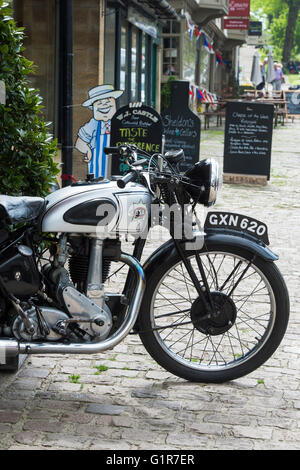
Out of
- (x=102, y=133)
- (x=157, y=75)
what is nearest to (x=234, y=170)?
(x=102, y=133)

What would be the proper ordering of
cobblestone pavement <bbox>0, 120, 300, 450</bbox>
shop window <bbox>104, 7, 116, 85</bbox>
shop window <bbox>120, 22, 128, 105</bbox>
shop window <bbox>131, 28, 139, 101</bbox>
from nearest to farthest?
cobblestone pavement <bbox>0, 120, 300, 450</bbox>
shop window <bbox>104, 7, 116, 85</bbox>
shop window <bbox>120, 22, 128, 105</bbox>
shop window <bbox>131, 28, 139, 101</bbox>

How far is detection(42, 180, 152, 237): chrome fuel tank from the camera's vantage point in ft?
12.2

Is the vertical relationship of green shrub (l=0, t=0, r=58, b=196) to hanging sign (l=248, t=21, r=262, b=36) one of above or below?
below

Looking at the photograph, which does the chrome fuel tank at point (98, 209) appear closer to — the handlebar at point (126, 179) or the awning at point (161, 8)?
the handlebar at point (126, 179)

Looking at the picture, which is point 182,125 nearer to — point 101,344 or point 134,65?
point 134,65

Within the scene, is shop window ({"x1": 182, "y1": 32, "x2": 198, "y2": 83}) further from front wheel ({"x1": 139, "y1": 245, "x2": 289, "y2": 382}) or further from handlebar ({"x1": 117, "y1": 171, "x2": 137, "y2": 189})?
handlebar ({"x1": 117, "y1": 171, "x2": 137, "y2": 189})

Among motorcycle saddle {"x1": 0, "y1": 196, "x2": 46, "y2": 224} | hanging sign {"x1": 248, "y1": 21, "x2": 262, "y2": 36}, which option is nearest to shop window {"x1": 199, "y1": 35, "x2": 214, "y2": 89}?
hanging sign {"x1": 248, "y1": 21, "x2": 262, "y2": 36}

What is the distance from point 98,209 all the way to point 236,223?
830mm

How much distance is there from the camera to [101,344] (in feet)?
12.5

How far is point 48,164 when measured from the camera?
473cm

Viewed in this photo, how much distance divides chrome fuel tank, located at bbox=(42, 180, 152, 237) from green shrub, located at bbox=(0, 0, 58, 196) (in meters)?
0.79

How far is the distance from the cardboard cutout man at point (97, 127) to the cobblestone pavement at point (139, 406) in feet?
13.7

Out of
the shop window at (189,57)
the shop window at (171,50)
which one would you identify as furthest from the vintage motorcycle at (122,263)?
the shop window at (189,57)

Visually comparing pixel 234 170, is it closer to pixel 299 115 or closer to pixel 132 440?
pixel 132 440
